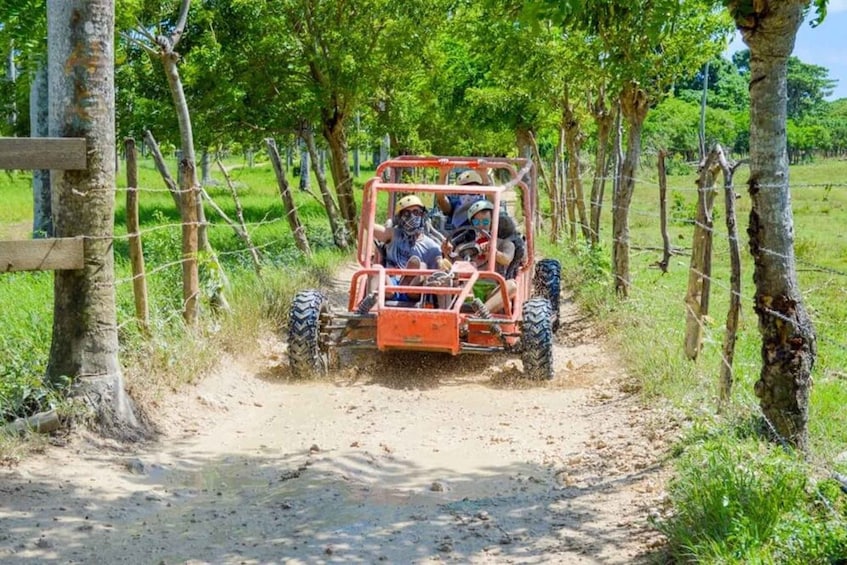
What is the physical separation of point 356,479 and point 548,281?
232 inches

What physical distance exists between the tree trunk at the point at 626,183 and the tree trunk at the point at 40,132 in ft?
23.2

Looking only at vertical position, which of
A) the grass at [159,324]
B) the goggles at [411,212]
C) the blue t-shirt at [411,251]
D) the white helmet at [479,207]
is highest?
the white helmet at [479,207]

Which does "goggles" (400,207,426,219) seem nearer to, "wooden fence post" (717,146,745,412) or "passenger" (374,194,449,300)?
"passenger" (374,194,449,300)

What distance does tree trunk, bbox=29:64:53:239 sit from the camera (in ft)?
46.4

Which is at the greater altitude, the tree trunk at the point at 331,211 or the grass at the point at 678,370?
the tree trunk at the point at 331,211

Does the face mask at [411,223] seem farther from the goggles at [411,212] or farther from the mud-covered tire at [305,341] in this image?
the mud-covered tire at [305,341]

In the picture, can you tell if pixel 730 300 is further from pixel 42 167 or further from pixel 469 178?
pixel 469 178

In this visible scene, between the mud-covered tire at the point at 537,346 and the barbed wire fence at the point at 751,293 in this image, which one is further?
the mud-covered tire at the point at 537,346

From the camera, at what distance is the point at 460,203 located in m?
11.1

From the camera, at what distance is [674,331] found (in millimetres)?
8773

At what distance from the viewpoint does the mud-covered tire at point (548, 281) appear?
1134 centimetres

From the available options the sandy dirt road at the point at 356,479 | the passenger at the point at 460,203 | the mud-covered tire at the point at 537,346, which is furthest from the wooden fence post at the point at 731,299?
the passenger at the point at 460,203

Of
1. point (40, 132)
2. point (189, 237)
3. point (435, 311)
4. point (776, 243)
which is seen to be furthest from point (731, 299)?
point (40, 132)

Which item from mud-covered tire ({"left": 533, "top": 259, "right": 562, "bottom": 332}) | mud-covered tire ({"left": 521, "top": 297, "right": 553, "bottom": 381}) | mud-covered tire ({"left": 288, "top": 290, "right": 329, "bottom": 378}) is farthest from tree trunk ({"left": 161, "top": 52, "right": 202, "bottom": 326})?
mud-covered tire ({"left": 533, "top": 259, "right": 562, "bottom": 332})
